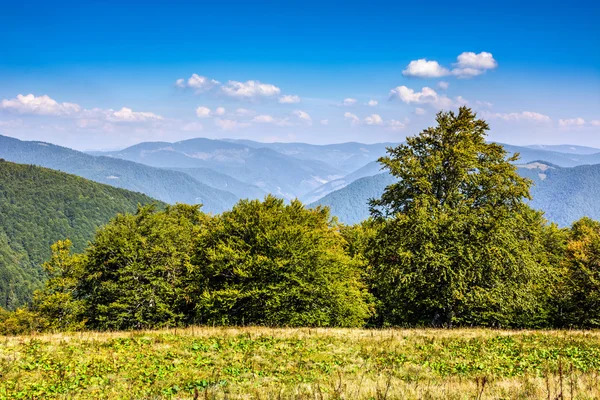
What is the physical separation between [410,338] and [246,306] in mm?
15241

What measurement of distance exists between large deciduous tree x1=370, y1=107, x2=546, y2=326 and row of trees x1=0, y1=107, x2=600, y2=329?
0.26ft

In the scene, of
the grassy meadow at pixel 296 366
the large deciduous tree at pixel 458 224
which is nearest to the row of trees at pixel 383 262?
the large deciduous tree at pixel 458 224

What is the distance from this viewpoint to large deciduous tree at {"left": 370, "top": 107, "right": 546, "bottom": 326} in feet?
68.2

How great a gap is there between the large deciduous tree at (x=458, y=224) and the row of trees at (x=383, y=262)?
8cm

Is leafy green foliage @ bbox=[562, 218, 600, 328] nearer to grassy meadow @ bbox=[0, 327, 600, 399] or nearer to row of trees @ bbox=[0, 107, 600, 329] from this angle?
row of trees @ bbox=[0, 107, 600, 329]

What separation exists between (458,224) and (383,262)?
17.5 feet

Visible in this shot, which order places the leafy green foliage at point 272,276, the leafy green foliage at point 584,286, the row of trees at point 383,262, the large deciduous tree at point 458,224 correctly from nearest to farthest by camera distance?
the large deciduous tree at point 458,224, the row of trees at point 383,262, the leafy green foliage at point 272,276, the leafy green foliage at point 584,286

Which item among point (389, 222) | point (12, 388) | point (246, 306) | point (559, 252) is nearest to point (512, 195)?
point (389, 222)

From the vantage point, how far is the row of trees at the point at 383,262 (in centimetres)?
2120

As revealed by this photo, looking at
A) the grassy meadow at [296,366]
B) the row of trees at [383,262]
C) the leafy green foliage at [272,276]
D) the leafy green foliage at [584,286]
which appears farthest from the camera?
the leafy green foliage at [584,286]

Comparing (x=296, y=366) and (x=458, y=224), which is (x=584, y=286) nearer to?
(x=458, y=224)

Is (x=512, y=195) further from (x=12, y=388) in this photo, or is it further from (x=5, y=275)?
(x=5, y=275)

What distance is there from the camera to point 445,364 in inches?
456

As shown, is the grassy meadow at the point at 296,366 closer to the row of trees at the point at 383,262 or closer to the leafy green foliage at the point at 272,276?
the row of trees at the point at 383,262
